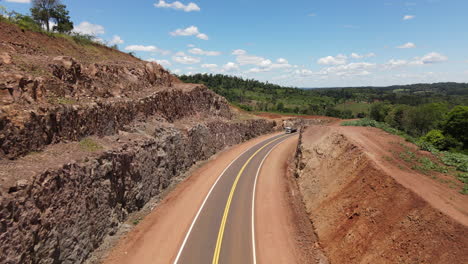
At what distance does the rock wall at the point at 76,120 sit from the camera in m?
11.9

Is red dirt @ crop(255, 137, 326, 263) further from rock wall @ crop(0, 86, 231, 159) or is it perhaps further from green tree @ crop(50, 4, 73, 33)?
green tree @ crop(50, 4, 73, 33)

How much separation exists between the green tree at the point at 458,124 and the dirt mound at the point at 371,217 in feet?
120

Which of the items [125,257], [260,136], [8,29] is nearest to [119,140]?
[125,257]

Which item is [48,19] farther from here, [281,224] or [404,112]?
[404,112]

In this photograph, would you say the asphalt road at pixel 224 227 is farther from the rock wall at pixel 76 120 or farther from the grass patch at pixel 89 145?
the rock wall at pixel 76 120

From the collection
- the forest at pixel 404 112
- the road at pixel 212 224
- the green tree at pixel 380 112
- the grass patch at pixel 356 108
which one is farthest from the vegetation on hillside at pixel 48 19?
the grass patch at pixel 356 108

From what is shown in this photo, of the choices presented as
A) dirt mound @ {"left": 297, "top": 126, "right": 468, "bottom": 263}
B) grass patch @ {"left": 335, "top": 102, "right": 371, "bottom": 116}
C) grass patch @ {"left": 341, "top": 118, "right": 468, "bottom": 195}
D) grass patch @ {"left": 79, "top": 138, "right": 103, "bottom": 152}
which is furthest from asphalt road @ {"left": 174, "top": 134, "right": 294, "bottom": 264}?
grass patch @ {"left": 335, "top": 102, "right": 371, "bottom": 116}

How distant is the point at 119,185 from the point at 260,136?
40.6m

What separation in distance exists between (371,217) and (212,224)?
9844mm

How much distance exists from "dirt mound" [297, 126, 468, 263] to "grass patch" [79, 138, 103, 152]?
50.9ft

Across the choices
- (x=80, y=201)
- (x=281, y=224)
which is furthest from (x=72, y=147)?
(x=281, y=224)

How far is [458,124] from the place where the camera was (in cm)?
4519

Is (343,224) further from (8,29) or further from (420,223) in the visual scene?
(8,29)

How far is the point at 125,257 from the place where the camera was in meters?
14.0
